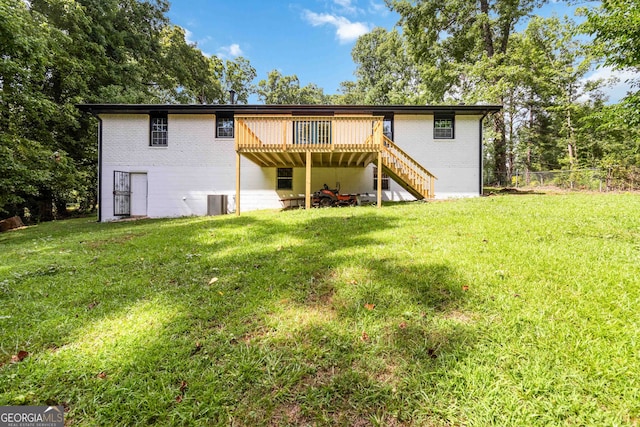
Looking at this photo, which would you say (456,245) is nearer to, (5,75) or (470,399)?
(470,399)

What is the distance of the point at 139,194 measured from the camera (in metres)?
12.2

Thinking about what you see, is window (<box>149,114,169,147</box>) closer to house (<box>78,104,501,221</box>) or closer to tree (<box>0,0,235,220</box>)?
house (<box>78,104,501,221</box>)

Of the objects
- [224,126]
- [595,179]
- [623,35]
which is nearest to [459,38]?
[595,179]

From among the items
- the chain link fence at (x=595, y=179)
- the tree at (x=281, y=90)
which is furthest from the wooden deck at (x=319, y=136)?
the tree at (x=281, y=90)

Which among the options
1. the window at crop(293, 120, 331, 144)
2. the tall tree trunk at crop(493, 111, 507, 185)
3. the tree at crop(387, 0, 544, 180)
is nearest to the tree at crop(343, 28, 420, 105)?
the tree at crop(387, 0, 544, 180)

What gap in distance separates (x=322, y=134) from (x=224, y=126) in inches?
215

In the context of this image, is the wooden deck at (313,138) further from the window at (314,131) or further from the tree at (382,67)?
the tree at (382,67)

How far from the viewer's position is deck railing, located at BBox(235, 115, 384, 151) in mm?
8984

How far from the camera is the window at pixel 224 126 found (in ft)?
40.0

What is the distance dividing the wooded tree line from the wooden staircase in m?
5.06

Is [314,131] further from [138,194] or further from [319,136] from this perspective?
[138,194]

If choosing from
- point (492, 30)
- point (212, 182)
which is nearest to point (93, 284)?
point (212, 182)

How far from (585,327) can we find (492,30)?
2611 cm

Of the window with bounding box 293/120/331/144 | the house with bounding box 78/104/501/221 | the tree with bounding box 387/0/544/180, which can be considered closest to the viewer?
the window with bounding box 293/120/331/144
